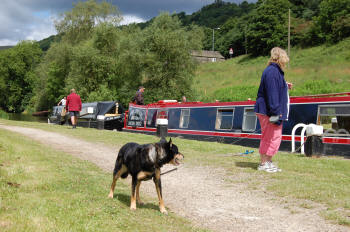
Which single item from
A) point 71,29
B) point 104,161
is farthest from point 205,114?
point 71,29

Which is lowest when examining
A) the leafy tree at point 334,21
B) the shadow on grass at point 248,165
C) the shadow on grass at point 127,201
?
the shadow on grass at point 127,201

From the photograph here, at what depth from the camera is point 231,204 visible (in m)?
5.33

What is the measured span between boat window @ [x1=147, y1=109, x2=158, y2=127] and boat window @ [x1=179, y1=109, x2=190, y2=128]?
2.10 metres

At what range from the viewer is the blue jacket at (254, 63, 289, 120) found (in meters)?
6.96

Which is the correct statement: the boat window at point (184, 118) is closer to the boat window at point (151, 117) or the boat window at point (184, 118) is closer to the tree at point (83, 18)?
the boat window at point (151, 117)

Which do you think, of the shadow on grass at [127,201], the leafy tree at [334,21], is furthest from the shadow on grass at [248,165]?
the leafy tree at [334,21]

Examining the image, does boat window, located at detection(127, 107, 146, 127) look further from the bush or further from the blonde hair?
the bush

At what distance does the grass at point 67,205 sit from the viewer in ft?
12.2

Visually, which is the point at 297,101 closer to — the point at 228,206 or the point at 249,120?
the point at 249,120

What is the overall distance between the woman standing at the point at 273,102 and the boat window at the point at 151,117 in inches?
490

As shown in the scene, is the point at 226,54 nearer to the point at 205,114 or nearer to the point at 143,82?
the point at 143,82

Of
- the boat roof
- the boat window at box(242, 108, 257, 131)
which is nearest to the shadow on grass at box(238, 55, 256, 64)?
the boat roof

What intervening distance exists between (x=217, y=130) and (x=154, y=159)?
11.4 metres

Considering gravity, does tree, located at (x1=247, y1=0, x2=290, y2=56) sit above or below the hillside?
above
